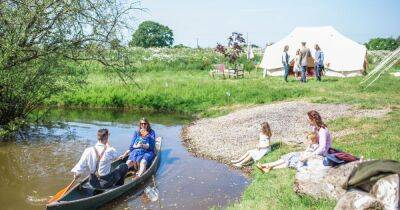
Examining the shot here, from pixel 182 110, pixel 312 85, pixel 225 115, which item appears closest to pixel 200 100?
pixel 182 110

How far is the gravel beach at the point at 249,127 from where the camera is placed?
16.7m

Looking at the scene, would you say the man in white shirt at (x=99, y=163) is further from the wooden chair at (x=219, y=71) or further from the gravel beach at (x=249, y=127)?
the wooden chair at (x=219, y=71)

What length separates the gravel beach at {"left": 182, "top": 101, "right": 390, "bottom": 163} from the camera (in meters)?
16.7

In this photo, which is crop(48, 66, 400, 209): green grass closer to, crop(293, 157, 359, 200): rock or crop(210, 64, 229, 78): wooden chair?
crop(293, 157, 359, 200): rock

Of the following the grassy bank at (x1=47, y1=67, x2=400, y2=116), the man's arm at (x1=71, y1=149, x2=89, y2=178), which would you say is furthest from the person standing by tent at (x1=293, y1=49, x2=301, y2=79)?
the man's arm at (x1=71, y1=149, x2=89, y2=178)

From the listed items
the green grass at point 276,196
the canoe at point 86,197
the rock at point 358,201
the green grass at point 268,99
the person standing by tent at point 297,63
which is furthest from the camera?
the person standing by tent at point 297,63

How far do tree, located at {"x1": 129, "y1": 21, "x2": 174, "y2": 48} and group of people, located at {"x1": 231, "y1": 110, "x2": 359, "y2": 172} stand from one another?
9657 centimetres

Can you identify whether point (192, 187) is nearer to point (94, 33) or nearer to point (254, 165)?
point (254, 165)

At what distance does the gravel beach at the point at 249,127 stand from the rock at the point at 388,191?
8116 mm

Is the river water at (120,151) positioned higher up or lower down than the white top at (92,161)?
lower down

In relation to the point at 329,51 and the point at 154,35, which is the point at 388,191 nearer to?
the point at 329,51

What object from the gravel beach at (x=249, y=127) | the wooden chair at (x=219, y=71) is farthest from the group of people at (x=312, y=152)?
the wooden chair at (x=219, y=71)

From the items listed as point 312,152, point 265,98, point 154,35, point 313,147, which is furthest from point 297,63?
point 154,35

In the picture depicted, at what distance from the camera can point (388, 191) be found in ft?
23.1
